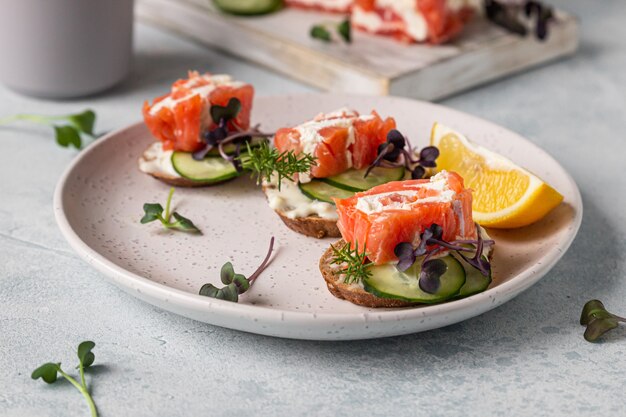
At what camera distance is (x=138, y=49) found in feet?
15.5

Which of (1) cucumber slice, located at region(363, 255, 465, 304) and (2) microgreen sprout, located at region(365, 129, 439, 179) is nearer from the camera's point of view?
(1) cucumber slice, located at region(363, 255, 465, 304)

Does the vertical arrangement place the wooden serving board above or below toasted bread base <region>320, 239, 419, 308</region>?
below

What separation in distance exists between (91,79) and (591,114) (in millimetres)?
2164

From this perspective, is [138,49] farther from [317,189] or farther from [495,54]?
[317,189]

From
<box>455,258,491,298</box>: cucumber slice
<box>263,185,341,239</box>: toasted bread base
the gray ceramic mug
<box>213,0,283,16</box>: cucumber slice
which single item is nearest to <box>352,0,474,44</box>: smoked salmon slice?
<box>213,0,283,16</box>: cucumber slice

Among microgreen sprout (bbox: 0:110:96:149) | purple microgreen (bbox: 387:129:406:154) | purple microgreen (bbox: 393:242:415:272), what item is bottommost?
microgreen sprout (bbox: 0:110:96:149)

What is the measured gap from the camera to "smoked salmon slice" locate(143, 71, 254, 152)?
3068mm

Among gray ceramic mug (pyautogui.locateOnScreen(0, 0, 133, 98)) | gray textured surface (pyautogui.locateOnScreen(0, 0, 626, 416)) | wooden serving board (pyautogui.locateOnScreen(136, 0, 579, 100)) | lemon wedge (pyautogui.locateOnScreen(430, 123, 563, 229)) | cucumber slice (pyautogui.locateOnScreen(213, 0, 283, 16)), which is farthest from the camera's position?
cucumber slice (pyautogui.locateOnScreen(213, 0, 283, 16))

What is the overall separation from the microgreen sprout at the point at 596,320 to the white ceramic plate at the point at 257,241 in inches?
6.4

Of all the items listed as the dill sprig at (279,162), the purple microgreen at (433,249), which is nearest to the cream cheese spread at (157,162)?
the dill sprig at (279,162)

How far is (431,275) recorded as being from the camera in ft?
7.55

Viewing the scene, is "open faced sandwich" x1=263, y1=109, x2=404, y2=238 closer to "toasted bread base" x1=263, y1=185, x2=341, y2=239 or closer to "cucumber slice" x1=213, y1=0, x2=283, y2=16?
"toasted bread base" x1=263, y1=185, x2=341, y2=239

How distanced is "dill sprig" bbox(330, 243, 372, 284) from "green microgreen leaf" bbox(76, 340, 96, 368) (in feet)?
2.14

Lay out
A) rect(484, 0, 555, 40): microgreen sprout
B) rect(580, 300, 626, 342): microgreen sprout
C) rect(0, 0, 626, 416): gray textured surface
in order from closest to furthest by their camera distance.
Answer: rect(0, 0, 626, 416): gray textured surface → rect(580, 300, 626, 342): microgreen sprout → rect(484, 0, 555, 40): microgreen sprout
